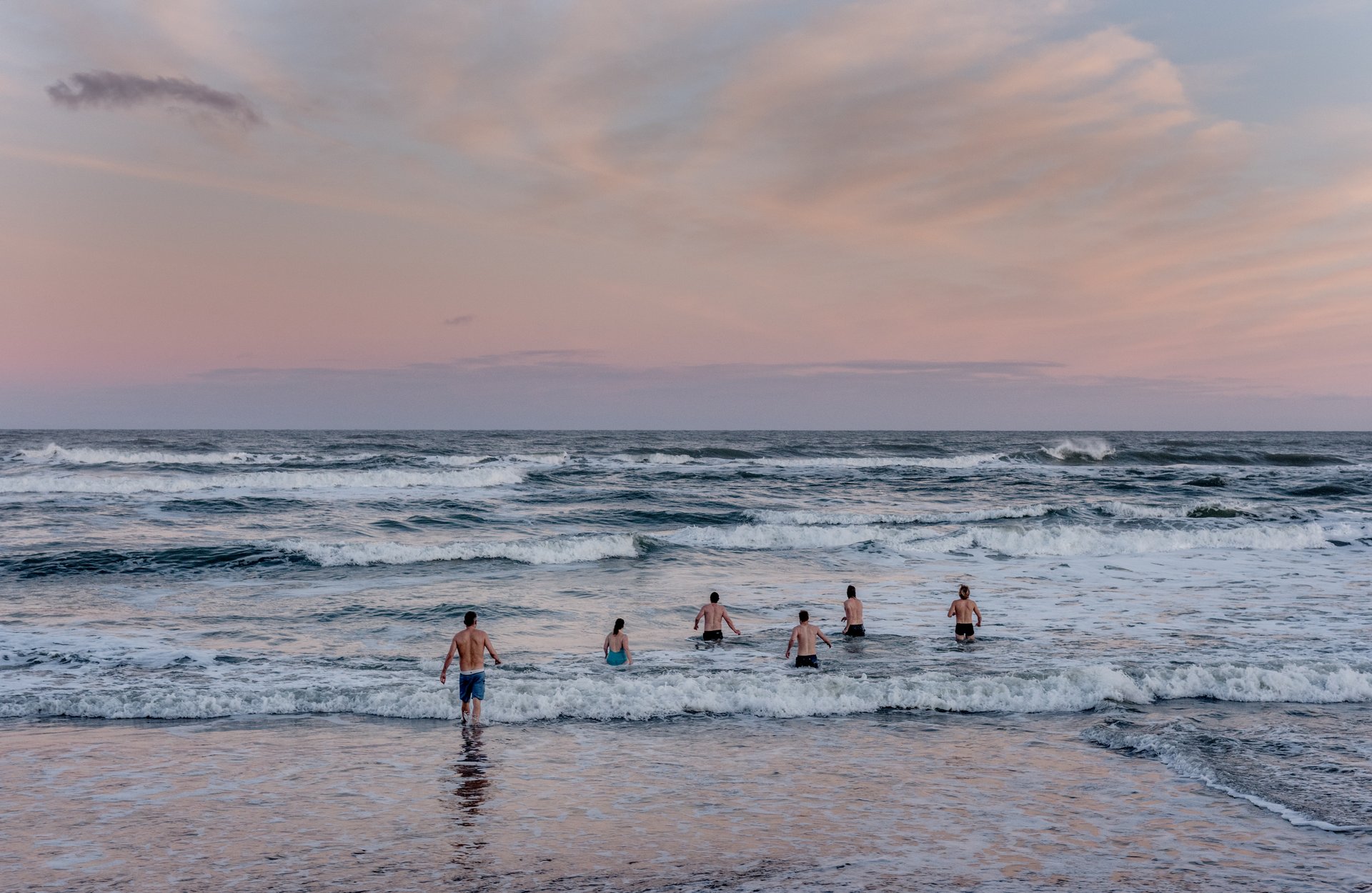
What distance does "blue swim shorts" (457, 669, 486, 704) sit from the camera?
12.6 m

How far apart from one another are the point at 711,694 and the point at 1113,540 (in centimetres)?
2185

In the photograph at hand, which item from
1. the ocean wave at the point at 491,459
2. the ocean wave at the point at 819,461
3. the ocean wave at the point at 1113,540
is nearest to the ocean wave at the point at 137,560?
the ocean wave at the point at 1113,540

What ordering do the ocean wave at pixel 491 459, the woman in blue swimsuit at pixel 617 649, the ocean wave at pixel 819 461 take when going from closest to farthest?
the woman in blue swimsuit at pixel 617 649 → the ocean wave at pixel 491 459 → the ocean wave at pixel 819 461

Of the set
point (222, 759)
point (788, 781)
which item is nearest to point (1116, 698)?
point (788, 781)

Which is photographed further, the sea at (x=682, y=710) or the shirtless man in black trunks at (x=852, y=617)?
the shirtless man in black trunks at (x=852, y=617)

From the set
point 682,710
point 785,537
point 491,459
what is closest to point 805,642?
point 682,710

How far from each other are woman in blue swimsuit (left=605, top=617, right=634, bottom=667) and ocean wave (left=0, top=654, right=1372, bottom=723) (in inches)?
44.0

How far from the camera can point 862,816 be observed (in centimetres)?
884

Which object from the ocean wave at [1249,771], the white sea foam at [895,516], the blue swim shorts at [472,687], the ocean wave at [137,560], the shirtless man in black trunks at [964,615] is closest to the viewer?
the ocean wave at [1249,771]

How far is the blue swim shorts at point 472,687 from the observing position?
12641 millimetres

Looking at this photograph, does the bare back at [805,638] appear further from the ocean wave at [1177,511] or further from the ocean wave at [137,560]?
the ocean wave at [1177,511]

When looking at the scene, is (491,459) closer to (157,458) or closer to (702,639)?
(157,458)

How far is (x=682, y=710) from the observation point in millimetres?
13086

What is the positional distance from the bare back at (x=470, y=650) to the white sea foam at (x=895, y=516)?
2285 centimetres
